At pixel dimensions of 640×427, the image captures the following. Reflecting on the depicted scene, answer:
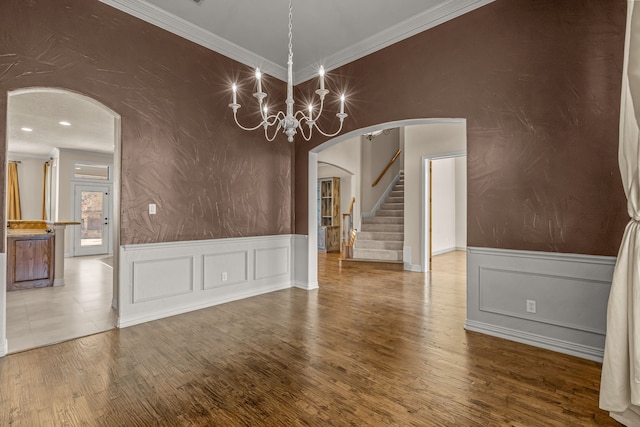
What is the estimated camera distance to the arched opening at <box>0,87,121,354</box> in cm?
343

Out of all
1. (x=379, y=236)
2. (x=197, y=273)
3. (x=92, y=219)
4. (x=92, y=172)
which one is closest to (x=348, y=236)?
(x=379, y=236)

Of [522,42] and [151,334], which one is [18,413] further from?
[522,42]

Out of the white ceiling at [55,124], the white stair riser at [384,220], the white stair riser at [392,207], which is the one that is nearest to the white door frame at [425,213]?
the white stair riser at [384,220]

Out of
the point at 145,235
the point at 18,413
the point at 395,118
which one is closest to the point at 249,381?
the point at 18,413

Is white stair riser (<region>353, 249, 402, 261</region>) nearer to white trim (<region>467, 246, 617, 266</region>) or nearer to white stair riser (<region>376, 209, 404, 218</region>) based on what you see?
white stair riser (<region>376, 209, 404, 218</region>)

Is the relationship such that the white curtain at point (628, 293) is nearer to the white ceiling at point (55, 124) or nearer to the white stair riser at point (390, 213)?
the white ceiling at point (55, 124)

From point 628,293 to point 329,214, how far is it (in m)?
8.38

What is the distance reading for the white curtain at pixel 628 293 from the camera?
5.91 ft

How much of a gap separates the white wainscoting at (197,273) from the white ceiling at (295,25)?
71.0 inches

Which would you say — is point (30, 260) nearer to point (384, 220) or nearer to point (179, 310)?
point (179, 310)

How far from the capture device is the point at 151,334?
3.19m

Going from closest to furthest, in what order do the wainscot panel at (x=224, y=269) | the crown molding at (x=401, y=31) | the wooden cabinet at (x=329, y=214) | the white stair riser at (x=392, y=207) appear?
the crown molding at (x=401, y=31)
the wainscot panel at (x=224, y=269)
the white stair riser at (x=392, y=207)
the wooden cabinet at (x=329, y=214)

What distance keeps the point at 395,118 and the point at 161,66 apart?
2837mm

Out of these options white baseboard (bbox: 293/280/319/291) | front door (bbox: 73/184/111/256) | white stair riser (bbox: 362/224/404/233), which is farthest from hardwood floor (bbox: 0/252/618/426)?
front door (bbox: 73/184/111/256)
